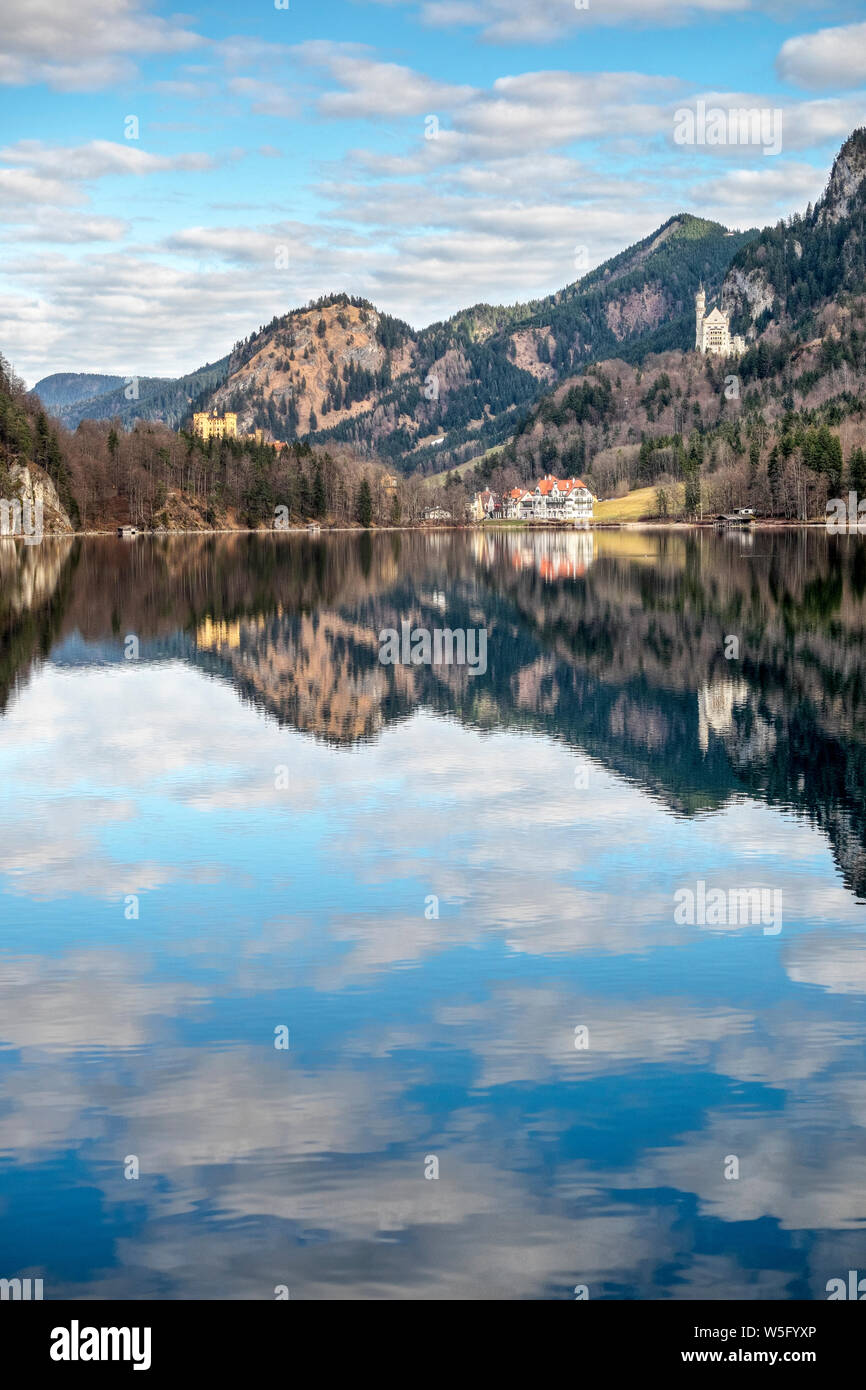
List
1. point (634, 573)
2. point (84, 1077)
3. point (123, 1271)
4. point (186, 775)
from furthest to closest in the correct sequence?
1. point (634, 573)
2. point (186, 775)
3. point (84, 1077)
4. point (123, 1271)

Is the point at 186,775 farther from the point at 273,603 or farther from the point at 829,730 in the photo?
the point at 273,603

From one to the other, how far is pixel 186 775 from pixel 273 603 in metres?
47.7

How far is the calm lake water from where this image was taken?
465 inches

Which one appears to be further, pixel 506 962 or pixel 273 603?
pixel 273 603

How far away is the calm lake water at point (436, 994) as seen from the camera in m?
11.8

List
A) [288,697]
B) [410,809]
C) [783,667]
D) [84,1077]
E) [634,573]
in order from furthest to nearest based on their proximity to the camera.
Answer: [634,573] → [783,667] → [288,697] → [410,809] → [84,1077]

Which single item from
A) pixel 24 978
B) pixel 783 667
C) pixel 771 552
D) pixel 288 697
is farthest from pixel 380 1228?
pixel 771 552

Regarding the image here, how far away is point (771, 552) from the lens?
135 meters

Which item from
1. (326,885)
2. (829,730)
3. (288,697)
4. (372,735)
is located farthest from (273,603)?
(326,885)

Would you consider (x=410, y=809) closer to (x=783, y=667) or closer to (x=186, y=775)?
(x=186, y=775)

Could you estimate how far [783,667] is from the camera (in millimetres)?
48562

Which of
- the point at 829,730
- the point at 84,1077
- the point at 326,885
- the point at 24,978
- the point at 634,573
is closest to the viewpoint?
the point at 84,1077

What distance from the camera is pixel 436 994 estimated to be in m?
17.6

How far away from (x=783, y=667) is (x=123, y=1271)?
40.6 metres
